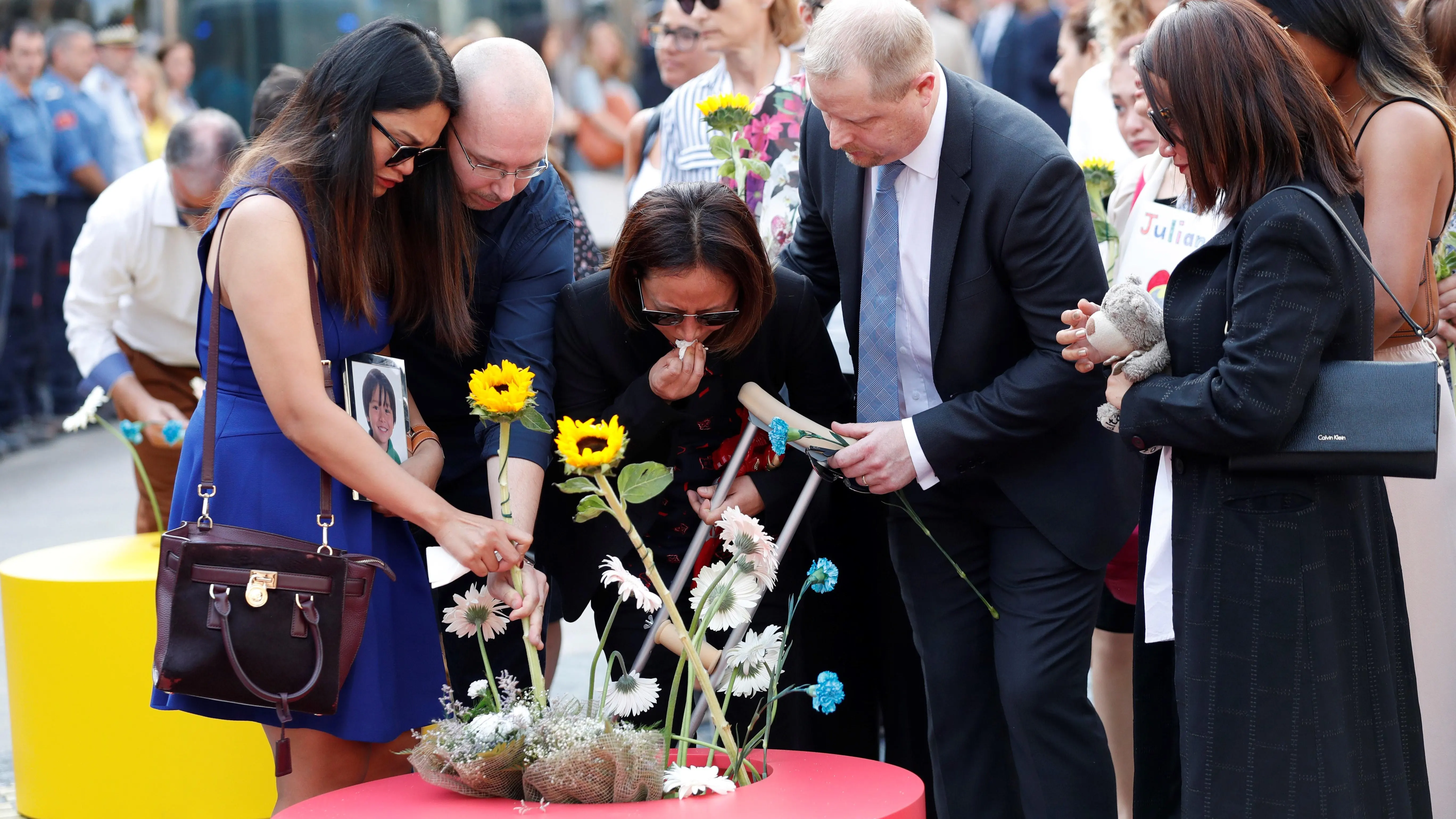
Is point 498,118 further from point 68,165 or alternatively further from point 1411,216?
point 68,165

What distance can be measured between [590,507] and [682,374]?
23.1 inches

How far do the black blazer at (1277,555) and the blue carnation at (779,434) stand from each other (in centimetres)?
61

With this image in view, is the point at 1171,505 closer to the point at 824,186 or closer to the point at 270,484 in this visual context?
the point at 824,186

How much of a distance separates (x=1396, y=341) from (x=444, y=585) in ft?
6.77

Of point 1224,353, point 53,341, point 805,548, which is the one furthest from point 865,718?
point 53,341

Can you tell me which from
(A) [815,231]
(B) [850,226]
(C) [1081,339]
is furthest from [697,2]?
(C) [1081,339]

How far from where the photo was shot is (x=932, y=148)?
2.69 m

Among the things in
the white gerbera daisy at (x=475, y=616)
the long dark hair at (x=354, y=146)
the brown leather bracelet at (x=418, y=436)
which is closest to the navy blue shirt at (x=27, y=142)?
the brown leather bracelet at (x=418, y=436)

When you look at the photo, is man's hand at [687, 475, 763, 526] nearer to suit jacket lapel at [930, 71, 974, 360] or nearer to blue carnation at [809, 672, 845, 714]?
suit jacket lapel at [930, 71, 974, 360]

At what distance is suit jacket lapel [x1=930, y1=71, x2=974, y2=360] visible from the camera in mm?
2633

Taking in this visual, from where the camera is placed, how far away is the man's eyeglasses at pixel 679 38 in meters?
4.84

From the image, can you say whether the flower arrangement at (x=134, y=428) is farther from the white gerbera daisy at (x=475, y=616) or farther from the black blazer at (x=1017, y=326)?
the black blazer at (x=1017, y=326)

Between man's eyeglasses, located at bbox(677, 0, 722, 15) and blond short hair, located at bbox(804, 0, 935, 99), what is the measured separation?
1697 mm

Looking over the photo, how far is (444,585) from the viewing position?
3.24m
